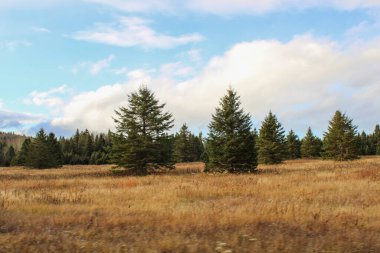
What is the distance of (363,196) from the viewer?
13922mm

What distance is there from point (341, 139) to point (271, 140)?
953cm

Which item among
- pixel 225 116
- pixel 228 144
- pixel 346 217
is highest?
pixel 225 116

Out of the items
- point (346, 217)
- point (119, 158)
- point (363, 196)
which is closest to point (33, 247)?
point (346, 217)

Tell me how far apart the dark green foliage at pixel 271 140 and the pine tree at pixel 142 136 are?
19115mm

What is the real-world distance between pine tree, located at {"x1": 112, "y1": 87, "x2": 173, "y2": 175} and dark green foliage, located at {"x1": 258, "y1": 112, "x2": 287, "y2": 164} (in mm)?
19115

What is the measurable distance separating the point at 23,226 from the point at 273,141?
44484mm

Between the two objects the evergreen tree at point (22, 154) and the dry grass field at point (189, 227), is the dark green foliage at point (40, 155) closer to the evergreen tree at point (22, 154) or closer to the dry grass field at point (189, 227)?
the evergreen tree at point (22, 154)

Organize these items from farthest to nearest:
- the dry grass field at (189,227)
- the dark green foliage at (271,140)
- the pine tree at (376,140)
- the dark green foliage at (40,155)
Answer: the pine tree at (376,140)
the dark green foliage at (40,155)
the dark green foliage at (271,140)
the dry grass field at (189,227)

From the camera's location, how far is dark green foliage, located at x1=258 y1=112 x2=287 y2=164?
164 ft

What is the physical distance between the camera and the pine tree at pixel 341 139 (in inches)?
2046

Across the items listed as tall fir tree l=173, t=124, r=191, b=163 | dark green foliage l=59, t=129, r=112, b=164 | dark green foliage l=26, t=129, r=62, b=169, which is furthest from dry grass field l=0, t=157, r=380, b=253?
dark green foliage l=59, t=129, r=112, b=164

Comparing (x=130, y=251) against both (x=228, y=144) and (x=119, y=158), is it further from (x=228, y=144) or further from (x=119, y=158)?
(x=119, y=158)

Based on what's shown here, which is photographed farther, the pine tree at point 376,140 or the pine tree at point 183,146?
the pine tree at point 376,140

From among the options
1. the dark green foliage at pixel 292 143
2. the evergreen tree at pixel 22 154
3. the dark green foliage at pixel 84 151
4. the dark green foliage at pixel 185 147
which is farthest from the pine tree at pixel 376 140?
the evergreen tree at pixel 22 154
